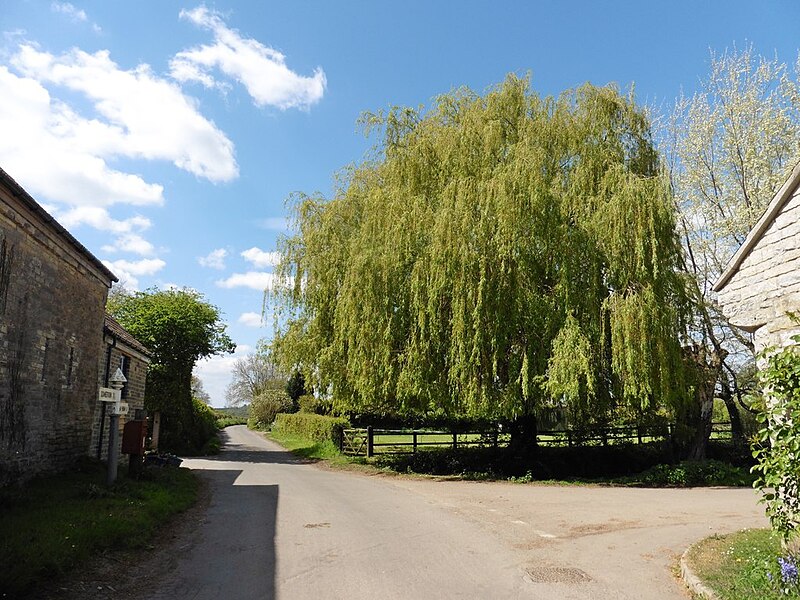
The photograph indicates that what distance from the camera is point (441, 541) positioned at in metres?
7.71

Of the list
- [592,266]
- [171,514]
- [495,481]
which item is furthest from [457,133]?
[171,514]

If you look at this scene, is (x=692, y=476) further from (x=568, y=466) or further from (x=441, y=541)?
(x=441, y=541)

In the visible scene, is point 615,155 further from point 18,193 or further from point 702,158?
point 18,193

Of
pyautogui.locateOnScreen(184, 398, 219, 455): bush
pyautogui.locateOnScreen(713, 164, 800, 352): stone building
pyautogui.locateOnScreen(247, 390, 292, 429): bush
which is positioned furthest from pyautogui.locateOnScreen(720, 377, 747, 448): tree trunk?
pyautogui.locateOnScreen(247, 390, 292, 429): bush

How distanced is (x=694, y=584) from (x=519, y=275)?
977 centimetres

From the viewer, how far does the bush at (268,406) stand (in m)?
50.4

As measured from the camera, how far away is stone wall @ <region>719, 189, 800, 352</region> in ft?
20.4

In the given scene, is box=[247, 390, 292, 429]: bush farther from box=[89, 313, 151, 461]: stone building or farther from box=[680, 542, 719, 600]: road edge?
box=[680, 542, 719, 600]: road edge

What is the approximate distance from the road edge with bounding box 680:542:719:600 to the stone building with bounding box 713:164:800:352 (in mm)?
2537

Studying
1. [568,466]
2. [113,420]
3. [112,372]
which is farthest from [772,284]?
[112,372]

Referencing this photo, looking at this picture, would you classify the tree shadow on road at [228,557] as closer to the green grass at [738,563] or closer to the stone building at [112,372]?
the stone building at [112,372]

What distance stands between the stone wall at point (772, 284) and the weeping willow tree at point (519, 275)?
22.3 ft

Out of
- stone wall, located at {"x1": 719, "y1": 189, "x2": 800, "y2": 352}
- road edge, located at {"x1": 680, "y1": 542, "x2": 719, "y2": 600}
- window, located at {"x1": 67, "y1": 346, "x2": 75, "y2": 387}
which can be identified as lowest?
road edge, located at {"x1": 680, "y1": 542, "x2": 719, "y2": 600}

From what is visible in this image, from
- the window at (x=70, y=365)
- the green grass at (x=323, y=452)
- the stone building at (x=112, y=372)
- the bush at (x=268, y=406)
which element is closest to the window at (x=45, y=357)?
the window at (x=70, y=365)
